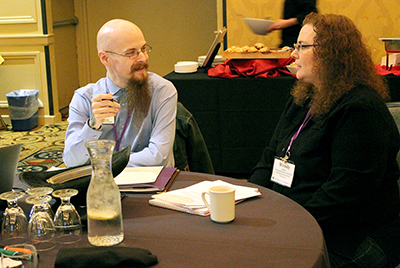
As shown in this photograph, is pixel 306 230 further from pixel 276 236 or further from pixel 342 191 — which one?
pixel 342 191

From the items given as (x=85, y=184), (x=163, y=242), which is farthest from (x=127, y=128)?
(x=163, y=242)

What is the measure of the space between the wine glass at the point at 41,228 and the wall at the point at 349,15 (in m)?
4.24

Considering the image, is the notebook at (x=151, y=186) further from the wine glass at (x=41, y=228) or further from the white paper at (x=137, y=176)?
the wine glass at (x=41, y=228)

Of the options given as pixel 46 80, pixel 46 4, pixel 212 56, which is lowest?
pixel 46 80

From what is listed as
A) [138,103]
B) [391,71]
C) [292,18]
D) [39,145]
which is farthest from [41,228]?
[39,145]

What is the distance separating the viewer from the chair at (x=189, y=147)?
2.44 m

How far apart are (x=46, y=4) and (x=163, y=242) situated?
5.38 m

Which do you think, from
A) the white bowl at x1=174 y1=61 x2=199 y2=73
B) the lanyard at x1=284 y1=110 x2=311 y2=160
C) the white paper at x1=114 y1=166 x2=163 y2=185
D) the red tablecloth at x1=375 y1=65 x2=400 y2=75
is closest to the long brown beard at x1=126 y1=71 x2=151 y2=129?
the white paper at x1=114 y1=166 x2=163 y2=185

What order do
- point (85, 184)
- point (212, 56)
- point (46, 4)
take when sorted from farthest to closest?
point (46, 4) → point (212, 56) → point (85, 184)

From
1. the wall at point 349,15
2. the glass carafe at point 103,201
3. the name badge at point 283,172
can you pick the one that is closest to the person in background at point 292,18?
the wall at point 349,15

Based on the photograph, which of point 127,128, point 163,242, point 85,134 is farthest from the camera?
point 127,128

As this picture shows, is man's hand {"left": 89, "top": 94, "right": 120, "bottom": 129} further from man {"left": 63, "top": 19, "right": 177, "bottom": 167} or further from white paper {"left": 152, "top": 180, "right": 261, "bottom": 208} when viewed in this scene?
white paper {"left": 152, "top": 180, "right": 261, "bottom": 208}

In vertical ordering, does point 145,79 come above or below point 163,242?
above

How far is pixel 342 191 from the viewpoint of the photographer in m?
1.78
